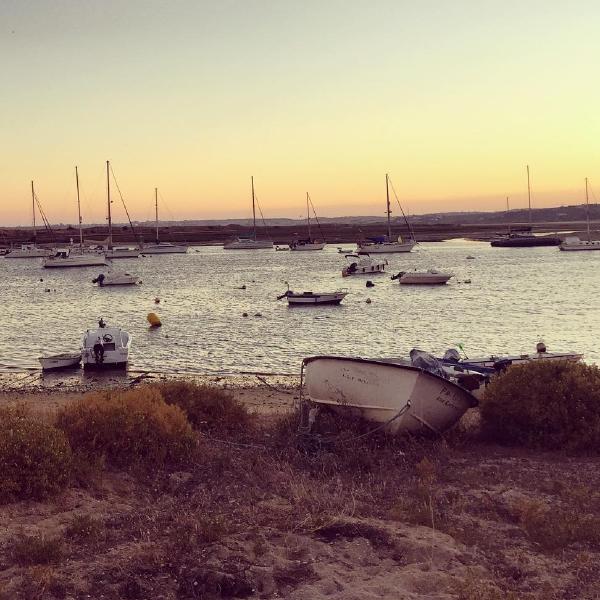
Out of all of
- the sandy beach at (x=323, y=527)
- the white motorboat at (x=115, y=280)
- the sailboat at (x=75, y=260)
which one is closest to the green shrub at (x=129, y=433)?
the sandy beach at (x=323, y=527)

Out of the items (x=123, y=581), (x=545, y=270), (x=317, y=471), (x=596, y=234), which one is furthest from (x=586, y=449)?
(x=596, y=234)

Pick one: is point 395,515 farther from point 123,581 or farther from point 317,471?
point 123,581

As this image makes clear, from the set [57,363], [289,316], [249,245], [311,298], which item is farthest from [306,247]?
[57,363]

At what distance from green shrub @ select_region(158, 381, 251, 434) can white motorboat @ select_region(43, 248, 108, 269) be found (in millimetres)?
90665

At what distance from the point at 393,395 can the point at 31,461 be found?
5357 mm

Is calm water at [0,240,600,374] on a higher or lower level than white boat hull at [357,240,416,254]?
lower

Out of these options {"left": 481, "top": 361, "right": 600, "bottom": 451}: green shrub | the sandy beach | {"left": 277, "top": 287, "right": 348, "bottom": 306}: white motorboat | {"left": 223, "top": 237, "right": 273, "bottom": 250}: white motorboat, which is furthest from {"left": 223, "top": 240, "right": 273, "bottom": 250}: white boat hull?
the sandy beach

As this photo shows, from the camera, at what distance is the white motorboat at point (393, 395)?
39.4ft

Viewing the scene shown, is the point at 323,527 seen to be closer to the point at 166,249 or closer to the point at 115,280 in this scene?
the point at 115,280

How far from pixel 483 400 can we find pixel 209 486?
486 centimetres

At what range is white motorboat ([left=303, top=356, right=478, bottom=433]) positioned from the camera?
12000 mm

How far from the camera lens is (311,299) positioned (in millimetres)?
49938

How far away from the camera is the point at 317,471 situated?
10.9m

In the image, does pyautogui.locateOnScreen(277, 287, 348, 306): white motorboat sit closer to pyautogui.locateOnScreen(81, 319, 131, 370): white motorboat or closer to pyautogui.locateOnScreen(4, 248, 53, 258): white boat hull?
pyautogui.locateOnScreen(81, 319, 131, 370): white motorboat
